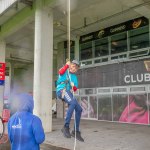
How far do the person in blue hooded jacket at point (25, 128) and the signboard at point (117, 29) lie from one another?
37.4 feet

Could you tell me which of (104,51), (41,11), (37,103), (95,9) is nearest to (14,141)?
(37,103)

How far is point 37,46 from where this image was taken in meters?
10.9

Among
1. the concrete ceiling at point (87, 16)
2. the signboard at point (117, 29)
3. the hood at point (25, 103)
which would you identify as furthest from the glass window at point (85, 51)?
the hood at point (25, 103)

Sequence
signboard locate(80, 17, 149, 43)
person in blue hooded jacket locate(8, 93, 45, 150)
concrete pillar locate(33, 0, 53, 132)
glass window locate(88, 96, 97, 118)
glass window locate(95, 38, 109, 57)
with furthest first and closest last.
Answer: glass window locate(88, 96, 97, 118)
glass window locate(95, 38, 109, 57)
signboard locate(80, 17, 149, 43)
concrete pillar locate(33, 0, 53, 132)
person in blue hooded jacket locate(8, 93, 45, 150)

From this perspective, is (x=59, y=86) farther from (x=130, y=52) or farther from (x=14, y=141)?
(x=130, y=52)

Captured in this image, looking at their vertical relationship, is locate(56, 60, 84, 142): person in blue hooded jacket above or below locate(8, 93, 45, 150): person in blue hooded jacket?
above

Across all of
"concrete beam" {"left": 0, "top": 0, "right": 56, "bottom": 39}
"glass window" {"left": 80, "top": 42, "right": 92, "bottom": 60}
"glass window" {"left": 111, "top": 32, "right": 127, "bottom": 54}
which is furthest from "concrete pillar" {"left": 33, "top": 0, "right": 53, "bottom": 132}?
"glass window" {"left": 80, "top": 42, "right": 92, "bottom": 60}

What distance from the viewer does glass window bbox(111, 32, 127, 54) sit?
15.2 metres

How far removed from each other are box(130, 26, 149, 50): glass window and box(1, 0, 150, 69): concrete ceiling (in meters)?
0.80

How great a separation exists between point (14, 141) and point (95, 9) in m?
10.6

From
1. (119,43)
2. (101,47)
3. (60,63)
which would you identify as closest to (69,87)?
(119,43)

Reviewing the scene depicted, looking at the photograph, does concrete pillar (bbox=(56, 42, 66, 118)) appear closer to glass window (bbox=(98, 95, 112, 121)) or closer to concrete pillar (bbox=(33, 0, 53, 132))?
glass window (bbox=(98, 95, 112, 121))

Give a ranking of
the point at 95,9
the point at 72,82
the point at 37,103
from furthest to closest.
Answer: the point at 95,9 < the point at 37,103 < the point at 72,82

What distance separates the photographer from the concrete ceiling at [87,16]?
37.2 feet
